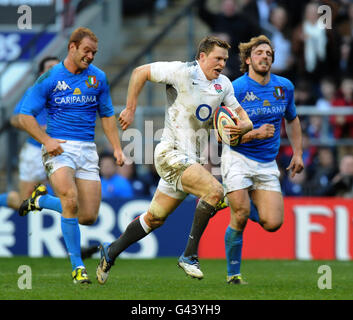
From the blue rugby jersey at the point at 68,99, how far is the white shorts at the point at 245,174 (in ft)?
4.75

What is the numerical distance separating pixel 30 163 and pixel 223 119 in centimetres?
528

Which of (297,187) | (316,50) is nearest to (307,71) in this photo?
(316,50)

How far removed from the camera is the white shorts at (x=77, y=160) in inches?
364

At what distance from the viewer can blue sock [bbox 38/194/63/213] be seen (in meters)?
9.98

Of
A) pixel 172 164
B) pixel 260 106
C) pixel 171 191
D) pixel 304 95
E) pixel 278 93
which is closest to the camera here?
pixel 172 164

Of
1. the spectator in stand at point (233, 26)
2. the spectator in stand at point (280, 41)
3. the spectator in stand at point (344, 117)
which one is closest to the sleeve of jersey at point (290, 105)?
the spectator in stand at point (344, 117)

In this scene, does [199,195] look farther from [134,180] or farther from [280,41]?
[280,41]

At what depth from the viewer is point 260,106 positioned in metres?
9.80

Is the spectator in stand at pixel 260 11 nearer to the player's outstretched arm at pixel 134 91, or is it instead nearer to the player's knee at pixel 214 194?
the player's outstretched arm at pixel 134 91

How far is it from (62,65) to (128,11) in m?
10.5

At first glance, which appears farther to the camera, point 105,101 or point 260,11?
point 260,11
